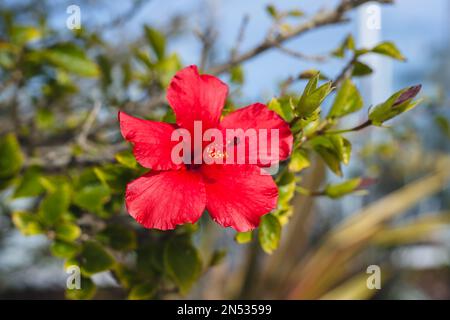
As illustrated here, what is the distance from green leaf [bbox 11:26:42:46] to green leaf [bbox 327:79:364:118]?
67 centimetres

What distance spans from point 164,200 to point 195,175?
0.05m

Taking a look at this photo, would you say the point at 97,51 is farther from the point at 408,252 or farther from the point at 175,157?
the point at 408,252

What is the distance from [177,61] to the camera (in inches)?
41.9

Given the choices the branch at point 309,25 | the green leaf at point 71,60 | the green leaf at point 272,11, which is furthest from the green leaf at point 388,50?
the green leaf at point 71,60

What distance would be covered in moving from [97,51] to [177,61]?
1.98 feet

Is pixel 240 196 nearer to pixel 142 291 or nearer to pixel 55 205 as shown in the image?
pixel 142 291

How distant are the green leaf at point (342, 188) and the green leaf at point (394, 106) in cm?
15

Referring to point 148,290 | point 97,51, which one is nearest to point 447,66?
point 97,51

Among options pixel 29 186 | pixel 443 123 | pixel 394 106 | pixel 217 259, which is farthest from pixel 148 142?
pixel 443 123

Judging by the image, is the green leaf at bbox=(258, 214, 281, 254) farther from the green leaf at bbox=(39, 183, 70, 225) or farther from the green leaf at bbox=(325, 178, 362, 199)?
the green leaf at bbox=(39, 183, 70, 225)

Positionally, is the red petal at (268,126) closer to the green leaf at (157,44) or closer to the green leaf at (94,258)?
the green leaf at (94,258)

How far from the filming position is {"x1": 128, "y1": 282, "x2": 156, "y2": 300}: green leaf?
694 mm
